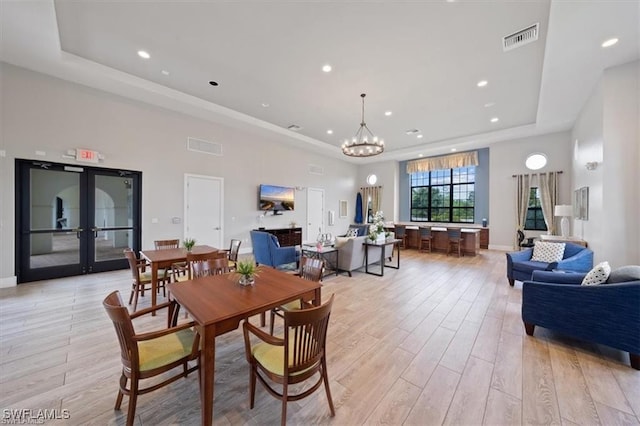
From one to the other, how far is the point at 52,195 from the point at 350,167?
966 centimetres

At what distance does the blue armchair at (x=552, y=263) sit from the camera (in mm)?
3764

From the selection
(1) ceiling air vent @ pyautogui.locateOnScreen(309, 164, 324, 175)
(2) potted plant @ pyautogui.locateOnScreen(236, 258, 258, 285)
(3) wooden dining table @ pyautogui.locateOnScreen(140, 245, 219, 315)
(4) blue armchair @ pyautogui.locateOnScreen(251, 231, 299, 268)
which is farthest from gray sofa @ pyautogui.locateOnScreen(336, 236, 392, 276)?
(1) ceiling air vent @ pyautogui.locateOnScreen(309, 164, 324, 175)

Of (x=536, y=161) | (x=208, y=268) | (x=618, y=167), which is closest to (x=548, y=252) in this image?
(x=618, y=167)

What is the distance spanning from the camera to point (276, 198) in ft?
27.0

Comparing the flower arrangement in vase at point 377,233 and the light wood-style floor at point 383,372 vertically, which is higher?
the flower arrangement in vase at point 377,233

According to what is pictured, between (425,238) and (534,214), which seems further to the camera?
(425,238)

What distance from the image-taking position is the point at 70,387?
1932 millimetres

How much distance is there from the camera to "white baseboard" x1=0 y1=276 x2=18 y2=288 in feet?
13.5

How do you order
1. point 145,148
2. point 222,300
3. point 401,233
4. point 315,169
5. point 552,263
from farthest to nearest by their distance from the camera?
point 315,169, point 401,233, point 145,148, point 552,263, point 222,300

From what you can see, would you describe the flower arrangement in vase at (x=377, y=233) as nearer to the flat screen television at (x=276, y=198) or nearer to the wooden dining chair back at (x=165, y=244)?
the flat screen television at (x=276, y=198)

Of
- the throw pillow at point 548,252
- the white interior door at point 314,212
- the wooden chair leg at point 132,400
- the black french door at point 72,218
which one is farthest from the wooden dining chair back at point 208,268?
the white interior door at point 314,212

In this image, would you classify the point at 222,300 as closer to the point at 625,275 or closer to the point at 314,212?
the point at 625,275

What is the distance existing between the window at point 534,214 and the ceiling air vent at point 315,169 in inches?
279

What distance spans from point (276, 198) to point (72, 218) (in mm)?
4879
